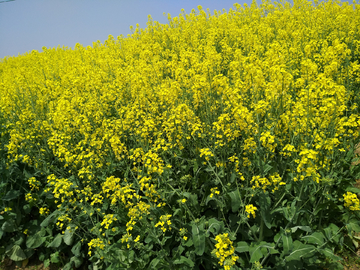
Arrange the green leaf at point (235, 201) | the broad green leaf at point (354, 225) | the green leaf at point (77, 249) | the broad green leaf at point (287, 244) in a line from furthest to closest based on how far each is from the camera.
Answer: the green leaf at point (77, 249), the broad green leaf at point (354, 225), the green leaf at point (235, 201), the broad green leaf at point (287, 244)

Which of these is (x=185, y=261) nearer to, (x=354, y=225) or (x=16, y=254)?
(x=354, y=225)

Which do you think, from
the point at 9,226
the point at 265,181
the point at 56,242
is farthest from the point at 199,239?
the point at 9,226

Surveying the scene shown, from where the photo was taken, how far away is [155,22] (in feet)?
32.7

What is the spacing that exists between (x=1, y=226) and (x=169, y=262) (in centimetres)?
306

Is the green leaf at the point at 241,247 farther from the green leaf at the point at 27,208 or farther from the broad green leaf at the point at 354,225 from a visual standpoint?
the green leaf at the point at 27,208

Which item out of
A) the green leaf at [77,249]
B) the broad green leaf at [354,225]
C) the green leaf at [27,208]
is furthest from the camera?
the green leaf at [27,208]

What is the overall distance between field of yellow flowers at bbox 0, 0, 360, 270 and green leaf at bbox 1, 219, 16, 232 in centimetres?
2

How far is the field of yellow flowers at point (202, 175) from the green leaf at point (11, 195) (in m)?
0.01

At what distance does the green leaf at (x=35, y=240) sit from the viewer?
389 cm

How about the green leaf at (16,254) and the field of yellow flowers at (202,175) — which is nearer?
the field of yellow flowers at (202,175)

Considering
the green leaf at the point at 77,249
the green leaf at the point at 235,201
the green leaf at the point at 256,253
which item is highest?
the green leaf at the point at 235,201

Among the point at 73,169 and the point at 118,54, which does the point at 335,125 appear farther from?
the point at 118,54

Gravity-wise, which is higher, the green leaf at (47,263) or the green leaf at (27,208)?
the green leaf at (27,208)

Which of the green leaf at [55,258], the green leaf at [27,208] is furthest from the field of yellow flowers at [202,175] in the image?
the green leaf at [27,208]
